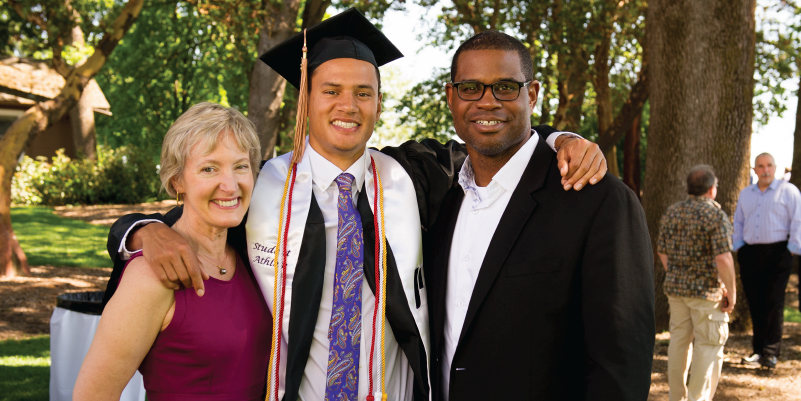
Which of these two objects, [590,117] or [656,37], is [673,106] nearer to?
[656,37]

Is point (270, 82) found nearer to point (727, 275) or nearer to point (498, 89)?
point (727, 275)

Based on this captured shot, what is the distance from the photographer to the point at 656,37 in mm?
6559

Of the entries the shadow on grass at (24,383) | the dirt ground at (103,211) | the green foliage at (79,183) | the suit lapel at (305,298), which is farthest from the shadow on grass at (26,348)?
the green foliage at (79,183)

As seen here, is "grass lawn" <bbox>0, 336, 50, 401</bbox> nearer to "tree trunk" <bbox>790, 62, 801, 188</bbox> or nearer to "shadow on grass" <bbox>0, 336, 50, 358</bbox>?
"shadow on grass" <bbox>0, 336, 50, 358</bbox>

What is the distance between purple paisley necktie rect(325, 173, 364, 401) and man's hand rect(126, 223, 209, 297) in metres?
0.52

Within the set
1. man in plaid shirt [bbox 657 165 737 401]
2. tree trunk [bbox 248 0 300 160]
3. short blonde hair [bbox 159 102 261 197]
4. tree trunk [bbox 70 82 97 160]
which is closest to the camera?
short blonde hair [bbox 159 102 261 197]

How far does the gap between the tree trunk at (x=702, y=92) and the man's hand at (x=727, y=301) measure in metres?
1.77

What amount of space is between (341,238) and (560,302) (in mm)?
851

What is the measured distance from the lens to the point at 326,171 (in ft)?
8.13

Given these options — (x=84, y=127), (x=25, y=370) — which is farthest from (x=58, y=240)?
(x=84, y=127)

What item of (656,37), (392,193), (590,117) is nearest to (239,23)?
(656,37)

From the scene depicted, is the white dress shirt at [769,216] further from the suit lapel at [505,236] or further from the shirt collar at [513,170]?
the suit lapel at [505,236]

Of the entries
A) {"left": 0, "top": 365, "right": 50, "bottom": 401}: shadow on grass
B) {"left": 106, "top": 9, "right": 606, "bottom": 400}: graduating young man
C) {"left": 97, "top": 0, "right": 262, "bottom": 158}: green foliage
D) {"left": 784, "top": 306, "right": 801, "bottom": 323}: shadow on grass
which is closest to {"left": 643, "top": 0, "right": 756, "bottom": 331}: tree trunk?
{"left": 784, "top": 306, "right": 801, "bottom": 323}: shadow on grass

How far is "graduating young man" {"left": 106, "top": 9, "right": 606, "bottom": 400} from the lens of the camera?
2.21 m
